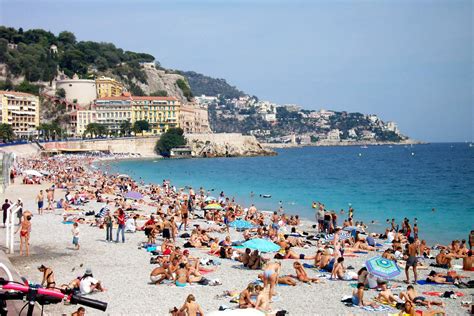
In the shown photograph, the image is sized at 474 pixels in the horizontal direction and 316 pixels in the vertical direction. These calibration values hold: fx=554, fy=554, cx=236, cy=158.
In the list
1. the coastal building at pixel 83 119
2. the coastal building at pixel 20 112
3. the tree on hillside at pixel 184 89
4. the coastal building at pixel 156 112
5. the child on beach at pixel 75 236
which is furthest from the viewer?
the tree on hillside at pixel 184 89

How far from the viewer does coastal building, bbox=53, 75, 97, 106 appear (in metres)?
112

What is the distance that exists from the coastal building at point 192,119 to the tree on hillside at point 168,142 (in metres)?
14.9

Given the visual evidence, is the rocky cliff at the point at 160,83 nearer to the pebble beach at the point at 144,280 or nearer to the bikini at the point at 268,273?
the pebble beach at the point at 144,280

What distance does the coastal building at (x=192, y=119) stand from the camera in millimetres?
116188

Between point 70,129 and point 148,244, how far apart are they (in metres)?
94.4

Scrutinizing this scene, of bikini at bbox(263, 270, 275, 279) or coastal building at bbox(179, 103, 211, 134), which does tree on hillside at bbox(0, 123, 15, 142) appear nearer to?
coastal building at bbox(179, 103, 211, 134)

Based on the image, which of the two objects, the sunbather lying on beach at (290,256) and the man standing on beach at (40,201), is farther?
the man standing on beach at (40,201)

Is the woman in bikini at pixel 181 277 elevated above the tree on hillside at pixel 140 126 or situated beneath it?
situated beneath

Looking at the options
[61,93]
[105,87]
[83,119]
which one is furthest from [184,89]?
[83,119]

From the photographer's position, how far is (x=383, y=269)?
11820mm

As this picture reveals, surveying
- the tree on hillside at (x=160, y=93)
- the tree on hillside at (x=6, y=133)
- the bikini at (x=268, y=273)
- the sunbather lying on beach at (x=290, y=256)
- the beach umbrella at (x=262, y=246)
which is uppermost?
the tree on hillside at (x=160, y=93)

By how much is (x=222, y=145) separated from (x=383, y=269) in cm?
9623

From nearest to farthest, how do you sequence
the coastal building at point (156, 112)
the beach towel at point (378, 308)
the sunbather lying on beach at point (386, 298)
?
the beach towel at point (378, 308) → the sunbather lying on beach at point (386, 298) → the coastal building at point (156, 112)

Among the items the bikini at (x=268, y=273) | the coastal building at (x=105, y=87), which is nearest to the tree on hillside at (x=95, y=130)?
the coastal building at (x=105, y=87)
